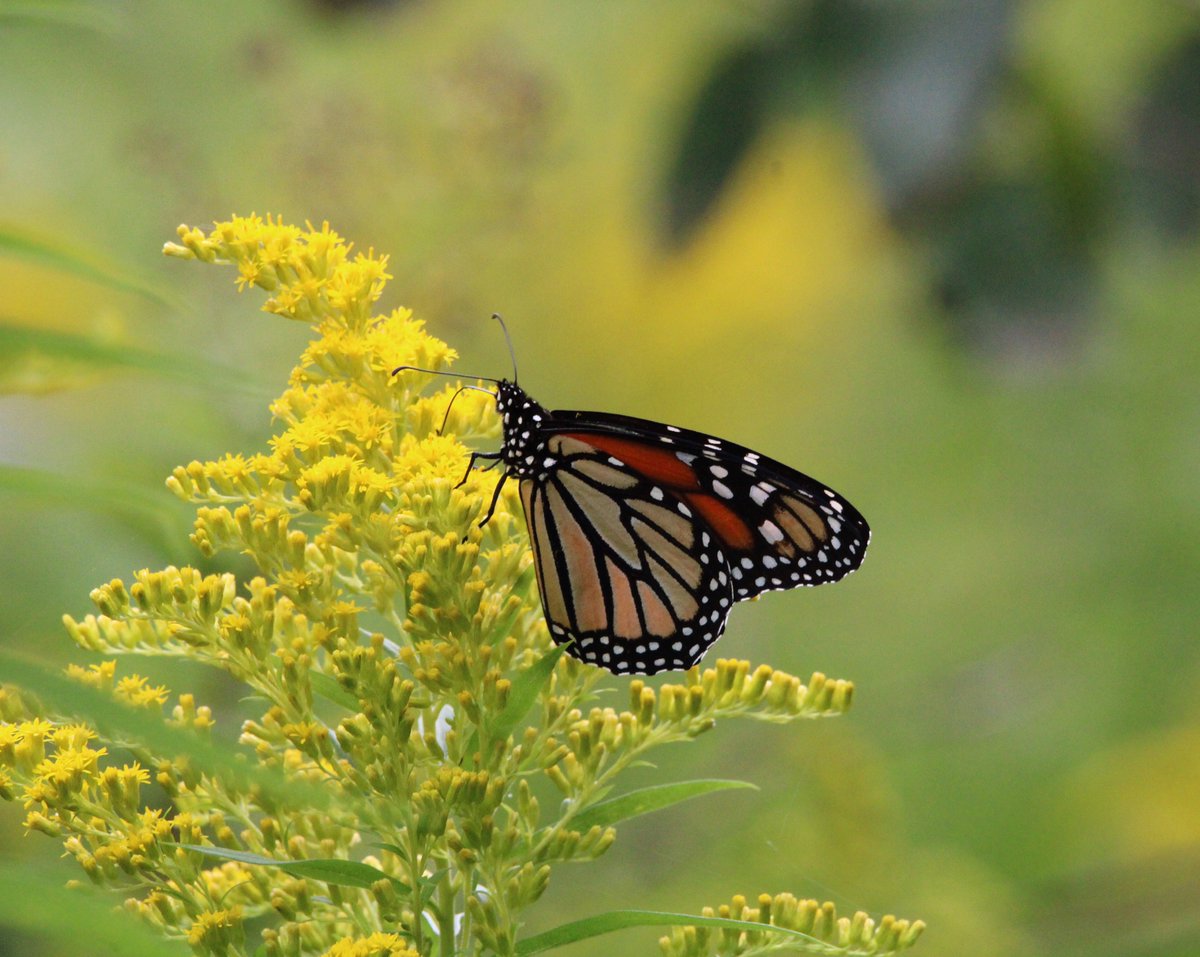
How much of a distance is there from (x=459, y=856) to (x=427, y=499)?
1.72 ft

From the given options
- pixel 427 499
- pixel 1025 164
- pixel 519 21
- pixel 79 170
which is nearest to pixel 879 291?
pixel 519 21


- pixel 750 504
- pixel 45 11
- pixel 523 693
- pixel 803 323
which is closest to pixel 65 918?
pixel 45 11

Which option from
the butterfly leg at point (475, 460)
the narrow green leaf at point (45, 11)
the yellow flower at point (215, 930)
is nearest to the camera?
the narrow green leaf at point (45, 11)

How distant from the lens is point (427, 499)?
1.94 meters

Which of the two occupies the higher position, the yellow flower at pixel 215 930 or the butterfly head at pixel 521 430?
the butterfly head at pixel 521 430

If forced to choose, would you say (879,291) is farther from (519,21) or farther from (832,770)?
(832,770)

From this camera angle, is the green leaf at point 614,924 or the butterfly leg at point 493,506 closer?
the green leaf at point 614,924

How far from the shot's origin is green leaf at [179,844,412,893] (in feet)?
5.20

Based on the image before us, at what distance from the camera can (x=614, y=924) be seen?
163 centimetres

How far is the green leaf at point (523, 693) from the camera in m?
1.78

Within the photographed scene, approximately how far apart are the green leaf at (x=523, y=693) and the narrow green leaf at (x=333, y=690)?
0.70 feet

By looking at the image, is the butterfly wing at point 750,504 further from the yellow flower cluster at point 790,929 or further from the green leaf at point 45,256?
the green leaf at point 45,256

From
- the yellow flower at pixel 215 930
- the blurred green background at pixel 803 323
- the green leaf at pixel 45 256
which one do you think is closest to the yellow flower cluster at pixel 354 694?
the yellow flower at pixel 215 930

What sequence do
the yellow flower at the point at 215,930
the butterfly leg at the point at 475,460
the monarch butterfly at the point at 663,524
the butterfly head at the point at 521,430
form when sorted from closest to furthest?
1. the yellow flower at the point at 215,930
2. the butterfly leg at the point at 475,460
3. the butterfly head at the point at 521,430
4. the monarch butterfly at the point at 663,524
